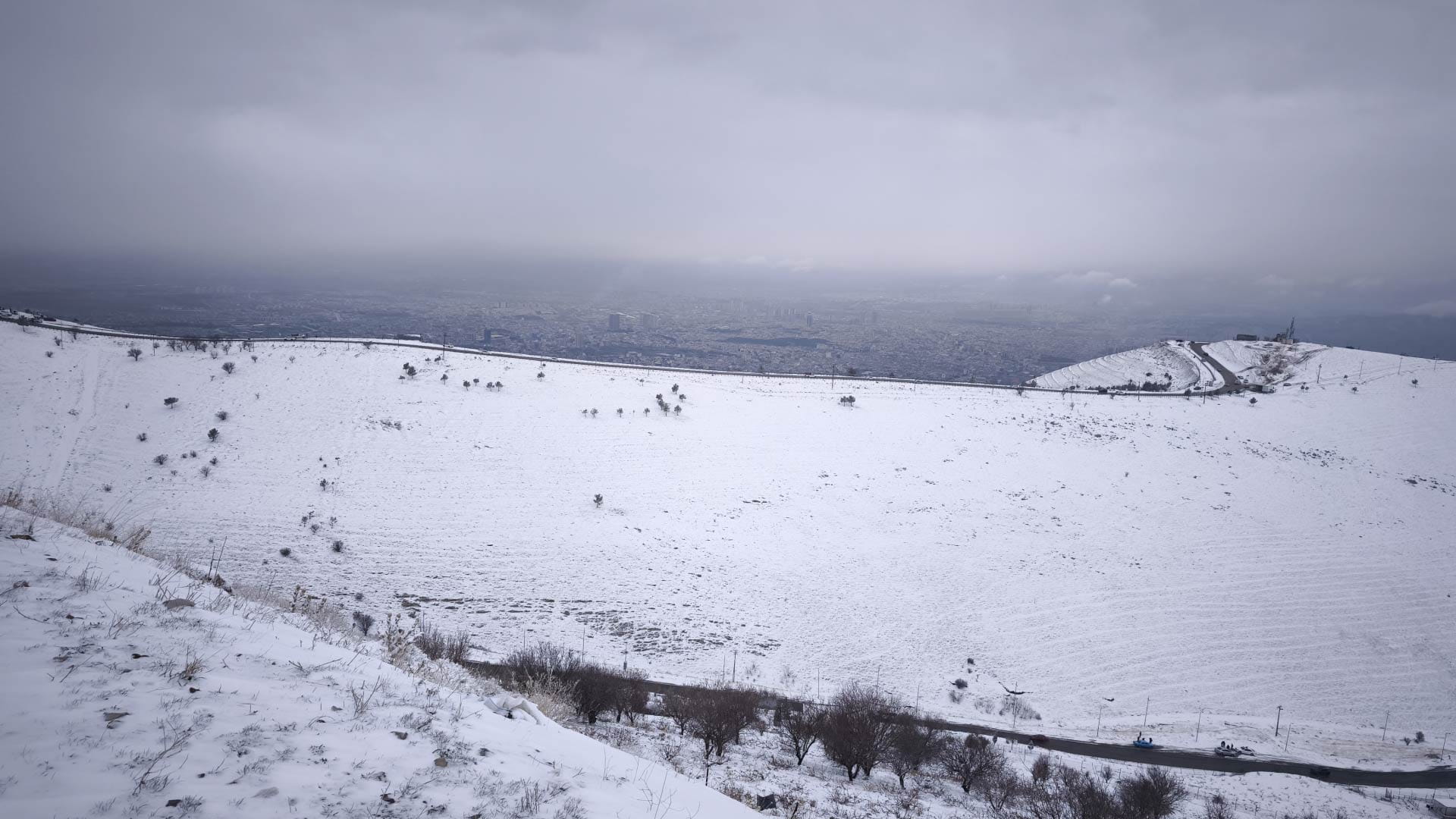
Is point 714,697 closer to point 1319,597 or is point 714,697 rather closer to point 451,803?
point 451,803

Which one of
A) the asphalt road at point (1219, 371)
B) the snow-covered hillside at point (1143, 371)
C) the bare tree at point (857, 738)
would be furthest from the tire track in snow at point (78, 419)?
the asphalt road at point (1219, 371)

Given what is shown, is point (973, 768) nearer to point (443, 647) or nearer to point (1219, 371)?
point (443, 647)

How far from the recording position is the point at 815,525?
28672mm

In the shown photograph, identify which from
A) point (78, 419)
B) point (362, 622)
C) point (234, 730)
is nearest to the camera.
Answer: point (234, 730)

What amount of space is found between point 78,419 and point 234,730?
3791 centimetres

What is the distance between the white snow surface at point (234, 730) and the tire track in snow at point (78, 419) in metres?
26.8

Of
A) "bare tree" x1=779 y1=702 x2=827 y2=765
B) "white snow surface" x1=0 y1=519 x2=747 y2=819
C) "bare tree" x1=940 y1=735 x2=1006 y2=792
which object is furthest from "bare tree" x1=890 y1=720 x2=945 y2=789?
"white snow surface" x1=0 y1=519 x2=747 y2=819

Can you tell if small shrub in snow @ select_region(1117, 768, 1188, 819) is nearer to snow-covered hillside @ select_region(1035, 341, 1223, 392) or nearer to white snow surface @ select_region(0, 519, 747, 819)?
white snow surface @ select_region(0, 519, 747, 819)

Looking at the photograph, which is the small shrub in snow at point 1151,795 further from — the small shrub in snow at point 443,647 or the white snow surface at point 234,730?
the small shrub in snow at point 443,647

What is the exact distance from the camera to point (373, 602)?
20375mm

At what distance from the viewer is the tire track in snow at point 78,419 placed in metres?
24.6

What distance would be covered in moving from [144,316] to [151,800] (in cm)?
9363

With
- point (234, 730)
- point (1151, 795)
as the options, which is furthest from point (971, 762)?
point (234, 730)

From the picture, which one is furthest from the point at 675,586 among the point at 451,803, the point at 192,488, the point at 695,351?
the point at 695,351
